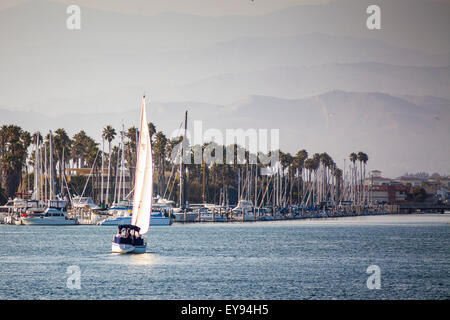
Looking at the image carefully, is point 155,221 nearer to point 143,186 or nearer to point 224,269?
point 143,186

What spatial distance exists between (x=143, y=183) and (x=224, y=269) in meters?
11.5

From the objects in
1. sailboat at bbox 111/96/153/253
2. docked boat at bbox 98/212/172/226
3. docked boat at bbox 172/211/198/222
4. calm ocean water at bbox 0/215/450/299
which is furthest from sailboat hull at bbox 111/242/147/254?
docked boat at bbox 172/211/198/222

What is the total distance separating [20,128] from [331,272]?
4783 inches

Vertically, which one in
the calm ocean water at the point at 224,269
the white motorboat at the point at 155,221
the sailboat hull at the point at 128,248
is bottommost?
the calm ocean water at the point at 224,269

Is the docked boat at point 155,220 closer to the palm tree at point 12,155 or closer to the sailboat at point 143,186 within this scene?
the palm tree at point 12,155

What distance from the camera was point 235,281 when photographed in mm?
57250

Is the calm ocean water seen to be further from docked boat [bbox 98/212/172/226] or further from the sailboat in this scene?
docked boat [bbox 98/212/172/226]

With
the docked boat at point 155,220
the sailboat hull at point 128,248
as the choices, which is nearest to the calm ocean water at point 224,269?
the sailboat hull at point 128,248

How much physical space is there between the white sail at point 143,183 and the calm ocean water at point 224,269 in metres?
4.18

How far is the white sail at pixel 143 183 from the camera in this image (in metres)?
68.4

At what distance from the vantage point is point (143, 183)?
227 ft

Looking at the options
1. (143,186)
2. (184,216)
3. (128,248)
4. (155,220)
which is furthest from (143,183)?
(184,216)
